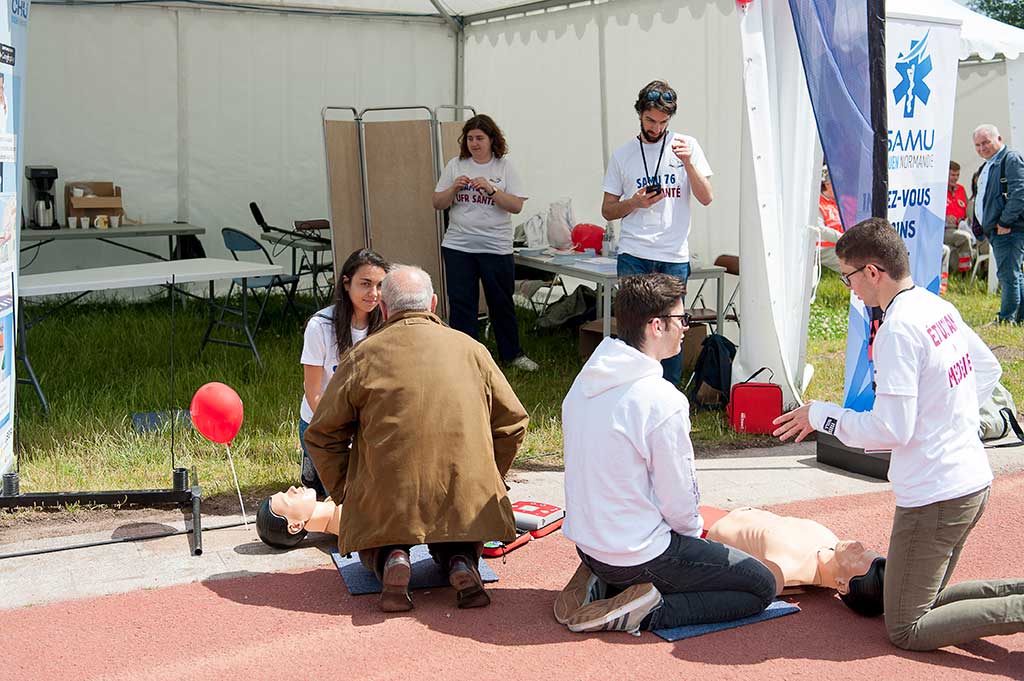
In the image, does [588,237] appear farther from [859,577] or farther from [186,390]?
[859,577]

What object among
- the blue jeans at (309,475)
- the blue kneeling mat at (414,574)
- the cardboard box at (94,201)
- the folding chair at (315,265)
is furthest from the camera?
the cardboard box at (94,201)

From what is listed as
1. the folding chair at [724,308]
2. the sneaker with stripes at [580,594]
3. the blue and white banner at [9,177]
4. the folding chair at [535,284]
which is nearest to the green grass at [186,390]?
the folding chair at [535,284]

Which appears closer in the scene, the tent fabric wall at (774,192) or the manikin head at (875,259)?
the manikin head at (875,259)

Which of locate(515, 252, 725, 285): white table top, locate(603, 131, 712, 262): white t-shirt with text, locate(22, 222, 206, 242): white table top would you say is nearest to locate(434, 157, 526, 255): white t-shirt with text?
locate(515, 252, 725, 285): white table top

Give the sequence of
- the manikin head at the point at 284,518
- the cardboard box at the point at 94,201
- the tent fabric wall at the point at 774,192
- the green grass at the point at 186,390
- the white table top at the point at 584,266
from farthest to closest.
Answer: the cardboard box at the point at 94,201
the white table top at the point at 584,266
the tent fabric wall at the point at 774,192
the green grass at the point at 186,390
the manikin head at the point at 284,518

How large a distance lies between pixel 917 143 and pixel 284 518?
158 inches

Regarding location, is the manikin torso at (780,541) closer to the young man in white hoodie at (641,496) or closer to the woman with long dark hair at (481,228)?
the young man in white hoodie at (641,496)

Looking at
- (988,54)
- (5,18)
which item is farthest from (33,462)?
(988,54)

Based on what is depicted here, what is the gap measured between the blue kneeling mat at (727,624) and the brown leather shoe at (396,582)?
2.89ft

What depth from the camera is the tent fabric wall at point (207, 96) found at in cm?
1083

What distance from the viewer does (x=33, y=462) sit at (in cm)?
587

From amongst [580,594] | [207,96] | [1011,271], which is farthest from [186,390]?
[1011,271]

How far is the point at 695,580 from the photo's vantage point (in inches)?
156

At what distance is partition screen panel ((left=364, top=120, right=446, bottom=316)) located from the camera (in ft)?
29.7
